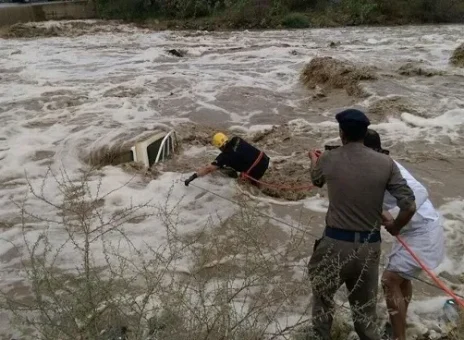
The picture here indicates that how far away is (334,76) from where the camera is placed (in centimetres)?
1236

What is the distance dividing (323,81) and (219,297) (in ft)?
32.5

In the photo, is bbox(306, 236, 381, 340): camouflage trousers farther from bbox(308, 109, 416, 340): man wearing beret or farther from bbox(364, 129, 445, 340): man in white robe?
bbox(364, 129, 445, 340): man in white robe

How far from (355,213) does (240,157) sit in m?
3.28

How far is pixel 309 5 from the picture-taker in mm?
29469

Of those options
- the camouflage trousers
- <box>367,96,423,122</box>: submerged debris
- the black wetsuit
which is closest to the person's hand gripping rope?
the black wetsuit

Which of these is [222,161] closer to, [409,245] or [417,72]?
[409,245]

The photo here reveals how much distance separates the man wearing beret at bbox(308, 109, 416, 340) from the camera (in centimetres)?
330

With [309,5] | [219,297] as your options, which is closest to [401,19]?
[309,5]

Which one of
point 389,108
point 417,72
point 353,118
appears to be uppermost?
point 353,118

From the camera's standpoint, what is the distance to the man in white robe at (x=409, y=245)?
3586 mm

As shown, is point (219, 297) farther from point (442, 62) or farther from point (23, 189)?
point (442, 62)

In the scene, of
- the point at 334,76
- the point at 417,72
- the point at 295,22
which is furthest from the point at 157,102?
the point at 295,22

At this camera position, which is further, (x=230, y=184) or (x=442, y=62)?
(x=442, y=62)

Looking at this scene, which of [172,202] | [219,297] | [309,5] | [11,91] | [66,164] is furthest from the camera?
[309,5]
